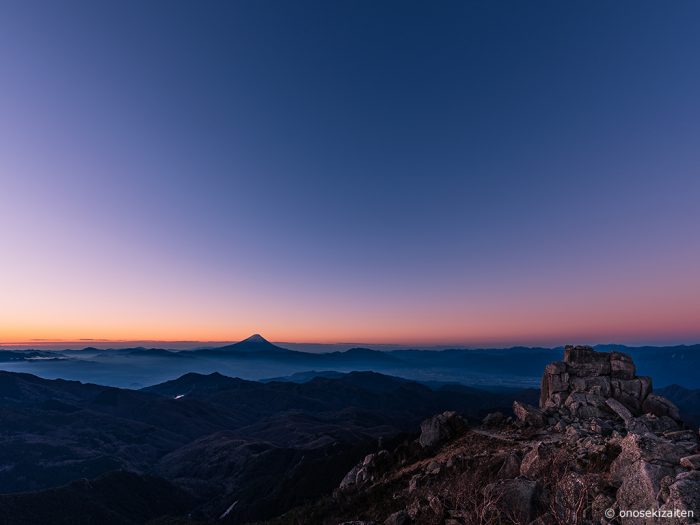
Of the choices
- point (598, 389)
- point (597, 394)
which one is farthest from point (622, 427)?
point (598, 389)

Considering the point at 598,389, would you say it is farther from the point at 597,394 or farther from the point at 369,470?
the point at 369,470

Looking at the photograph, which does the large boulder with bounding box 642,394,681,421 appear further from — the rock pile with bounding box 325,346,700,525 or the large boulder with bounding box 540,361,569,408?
the large boulder with bounding box 540,361,569,408

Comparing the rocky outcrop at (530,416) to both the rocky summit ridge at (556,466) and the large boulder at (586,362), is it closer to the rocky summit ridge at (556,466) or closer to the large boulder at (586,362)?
the rocky summit ridge at (556,466)

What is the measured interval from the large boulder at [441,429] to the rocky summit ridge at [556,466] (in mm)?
195

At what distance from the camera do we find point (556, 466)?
97.6ft

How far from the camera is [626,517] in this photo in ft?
60.2

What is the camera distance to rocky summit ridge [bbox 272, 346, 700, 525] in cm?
1955

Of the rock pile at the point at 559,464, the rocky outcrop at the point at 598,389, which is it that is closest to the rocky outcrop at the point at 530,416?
the rock pile at the point at 559,464

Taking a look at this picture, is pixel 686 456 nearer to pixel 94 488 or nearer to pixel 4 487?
pixel 94 488

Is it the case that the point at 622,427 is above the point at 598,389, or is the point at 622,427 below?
below

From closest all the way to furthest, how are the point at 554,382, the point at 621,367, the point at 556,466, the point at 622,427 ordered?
1. the point at 556,466
2. the point at 622,427
3. the point at 621,367
4. the point at 554,382

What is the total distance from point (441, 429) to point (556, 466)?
45.8 m

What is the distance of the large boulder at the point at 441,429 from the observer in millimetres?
71312

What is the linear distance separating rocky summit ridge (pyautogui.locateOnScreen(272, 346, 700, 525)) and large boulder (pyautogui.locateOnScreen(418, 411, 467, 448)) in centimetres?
20
